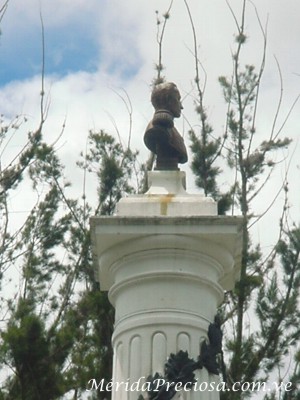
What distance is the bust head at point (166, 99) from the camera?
17.1 feet

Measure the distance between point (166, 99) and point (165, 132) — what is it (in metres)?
0.24

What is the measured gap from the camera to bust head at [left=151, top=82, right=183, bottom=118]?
5215 mm

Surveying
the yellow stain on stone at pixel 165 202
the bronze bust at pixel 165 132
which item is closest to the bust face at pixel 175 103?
the bronze bust at pixel 165 132

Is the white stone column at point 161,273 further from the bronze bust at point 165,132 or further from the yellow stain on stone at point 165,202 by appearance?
the bronze bust at point 165,132

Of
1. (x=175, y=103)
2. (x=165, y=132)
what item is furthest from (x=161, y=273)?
(x=175, y=103)

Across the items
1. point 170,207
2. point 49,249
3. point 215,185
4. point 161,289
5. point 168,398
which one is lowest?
point 168,398

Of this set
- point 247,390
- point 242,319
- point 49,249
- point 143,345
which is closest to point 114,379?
point 143,345

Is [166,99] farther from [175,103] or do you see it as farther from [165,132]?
[165,132]

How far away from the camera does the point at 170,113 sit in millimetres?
5191

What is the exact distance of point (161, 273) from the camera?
183 inches

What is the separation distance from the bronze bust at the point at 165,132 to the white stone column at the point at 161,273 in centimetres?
39

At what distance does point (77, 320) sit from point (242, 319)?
1.89 meters

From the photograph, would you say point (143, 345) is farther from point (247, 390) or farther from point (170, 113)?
point (247, 390)

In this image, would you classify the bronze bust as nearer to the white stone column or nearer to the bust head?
the bust head
